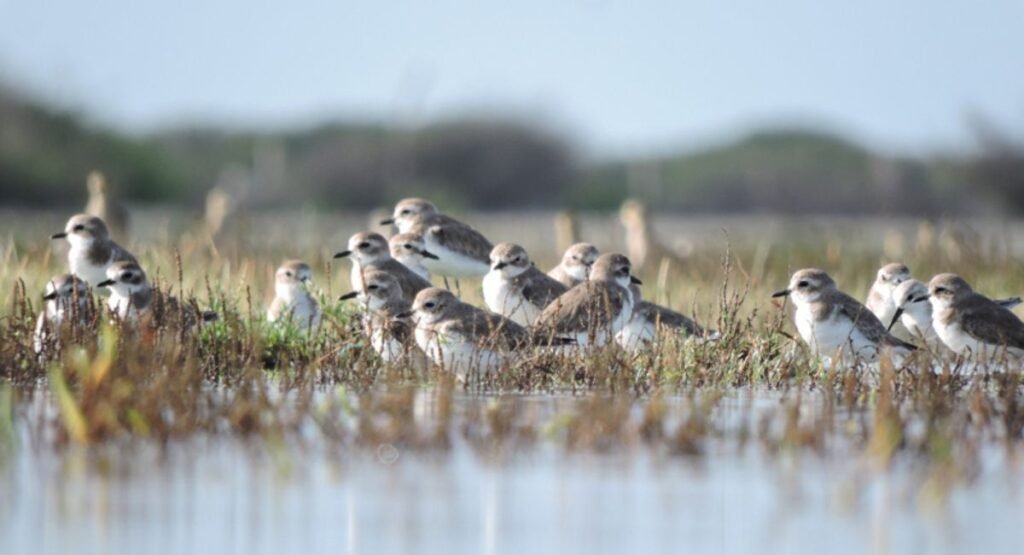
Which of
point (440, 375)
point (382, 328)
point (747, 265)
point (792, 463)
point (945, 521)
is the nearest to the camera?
point (945, 521)

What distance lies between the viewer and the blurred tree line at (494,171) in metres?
49.5

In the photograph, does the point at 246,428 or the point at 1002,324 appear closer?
the point at 246,428

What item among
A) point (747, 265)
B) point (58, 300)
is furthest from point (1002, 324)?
point (747, 265)

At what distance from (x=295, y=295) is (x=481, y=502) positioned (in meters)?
5.82

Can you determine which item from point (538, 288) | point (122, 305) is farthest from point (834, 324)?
point (122, 305)

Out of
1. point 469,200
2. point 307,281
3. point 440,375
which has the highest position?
point 469,200

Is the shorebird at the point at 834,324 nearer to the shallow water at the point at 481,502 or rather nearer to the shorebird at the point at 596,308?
the shorebird at the point at 596,308

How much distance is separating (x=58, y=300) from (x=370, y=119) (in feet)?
175

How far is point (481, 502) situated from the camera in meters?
6.28

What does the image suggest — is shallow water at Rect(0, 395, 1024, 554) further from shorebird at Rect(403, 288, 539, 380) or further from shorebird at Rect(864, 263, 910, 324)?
shorebird at Rect(864, 263, 910, 324)

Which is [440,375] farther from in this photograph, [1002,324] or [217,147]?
[217,147]

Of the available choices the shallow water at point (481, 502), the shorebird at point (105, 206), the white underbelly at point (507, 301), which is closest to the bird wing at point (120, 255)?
the white underbelly at point (507, 301)

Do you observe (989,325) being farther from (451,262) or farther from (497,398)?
(451,262)

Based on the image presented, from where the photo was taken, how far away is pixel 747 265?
18.5 m
